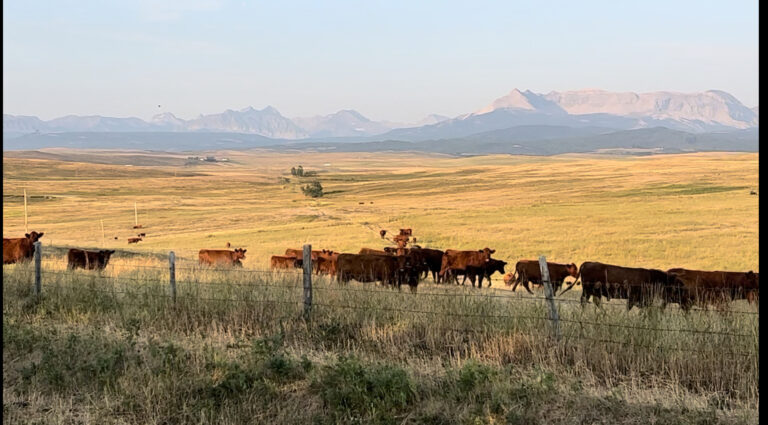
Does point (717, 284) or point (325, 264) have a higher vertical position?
point (717, 284)

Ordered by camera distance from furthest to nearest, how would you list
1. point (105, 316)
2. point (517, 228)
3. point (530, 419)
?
point (517, 228)
point (105, 316)
point (530, 419)

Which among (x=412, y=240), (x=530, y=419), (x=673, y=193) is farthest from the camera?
(x=673, y=193)

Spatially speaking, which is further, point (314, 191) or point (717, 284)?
point (314, 191)

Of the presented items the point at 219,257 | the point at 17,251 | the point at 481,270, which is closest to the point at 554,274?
the point at 481,270

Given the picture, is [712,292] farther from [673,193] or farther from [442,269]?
[673,193]

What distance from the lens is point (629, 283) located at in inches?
551

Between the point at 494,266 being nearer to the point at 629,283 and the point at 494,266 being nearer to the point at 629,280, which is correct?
the point at 629,280

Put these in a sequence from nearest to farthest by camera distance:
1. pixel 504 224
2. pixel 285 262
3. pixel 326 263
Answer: pixel 326 263 < pixel 285 262 < pixel 504 224

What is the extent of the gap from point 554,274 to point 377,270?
294 inches

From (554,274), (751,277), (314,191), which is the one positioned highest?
(314,191)

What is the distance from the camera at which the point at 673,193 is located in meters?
63.3

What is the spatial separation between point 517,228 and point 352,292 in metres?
30.5

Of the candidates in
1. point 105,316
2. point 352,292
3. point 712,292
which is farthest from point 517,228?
point 105,316

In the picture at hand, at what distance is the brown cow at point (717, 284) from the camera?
13133 mm
